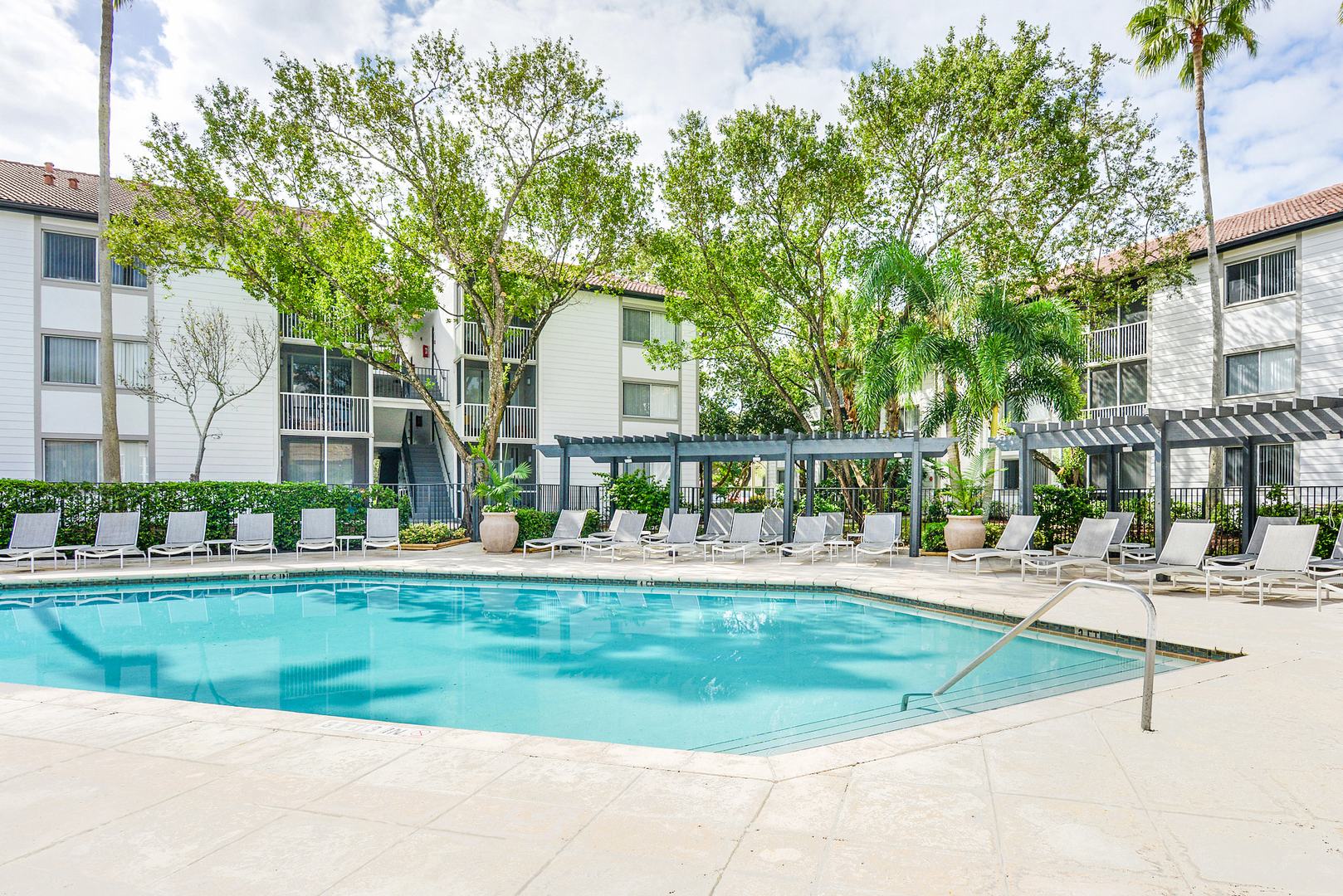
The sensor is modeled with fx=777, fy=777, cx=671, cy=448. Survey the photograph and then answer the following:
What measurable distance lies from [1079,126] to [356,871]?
19772 mm

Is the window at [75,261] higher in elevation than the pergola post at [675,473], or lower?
higher

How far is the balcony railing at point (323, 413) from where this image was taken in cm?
2066

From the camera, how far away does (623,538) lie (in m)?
15.2

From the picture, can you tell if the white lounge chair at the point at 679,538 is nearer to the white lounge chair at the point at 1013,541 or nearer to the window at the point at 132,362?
the white lounge chair at the point at 1013,541

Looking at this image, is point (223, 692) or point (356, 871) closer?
point (356, 871)

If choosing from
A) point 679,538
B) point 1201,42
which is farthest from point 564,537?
point 1201,42

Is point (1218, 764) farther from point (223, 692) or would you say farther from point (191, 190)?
point (191, 190)

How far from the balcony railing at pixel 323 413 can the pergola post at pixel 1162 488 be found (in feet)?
61.1

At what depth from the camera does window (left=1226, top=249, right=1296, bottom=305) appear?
18203 millimetres

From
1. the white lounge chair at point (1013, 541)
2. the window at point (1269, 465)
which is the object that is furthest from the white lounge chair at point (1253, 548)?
the window at point (1269, 465)

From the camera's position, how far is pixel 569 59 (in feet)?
52.4

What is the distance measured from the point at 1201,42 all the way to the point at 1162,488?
11.9 m

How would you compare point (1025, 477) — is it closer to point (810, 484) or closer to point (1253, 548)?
point (1253, 548)

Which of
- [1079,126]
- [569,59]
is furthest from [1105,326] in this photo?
[569,59]
